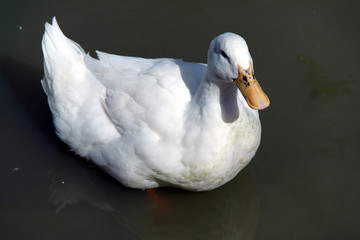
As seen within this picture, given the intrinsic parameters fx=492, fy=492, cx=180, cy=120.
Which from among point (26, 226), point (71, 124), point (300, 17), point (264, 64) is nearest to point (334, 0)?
point (300, 17)

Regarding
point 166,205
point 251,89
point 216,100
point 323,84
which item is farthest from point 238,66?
point 323,84

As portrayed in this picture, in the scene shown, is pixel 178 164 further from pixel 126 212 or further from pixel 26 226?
pixel 26 226

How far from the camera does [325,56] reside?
5215 millimetres

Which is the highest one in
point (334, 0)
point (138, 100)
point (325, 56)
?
point (334, 0)

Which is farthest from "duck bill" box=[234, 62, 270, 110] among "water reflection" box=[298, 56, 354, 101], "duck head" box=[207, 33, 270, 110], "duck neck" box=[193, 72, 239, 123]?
"water reflection" box=[298, 56, 354, 101]

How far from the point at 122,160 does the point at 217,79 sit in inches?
43.0

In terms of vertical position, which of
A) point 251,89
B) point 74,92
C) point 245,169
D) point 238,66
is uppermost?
point 238,66

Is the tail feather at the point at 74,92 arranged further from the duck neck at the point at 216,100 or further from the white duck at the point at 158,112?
the duck neck at the point at 216,100

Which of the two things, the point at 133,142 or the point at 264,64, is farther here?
the point at 264,64

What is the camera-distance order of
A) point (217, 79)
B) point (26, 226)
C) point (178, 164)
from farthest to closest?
point (26, 226)
point (178, 164)
point (217, 79)

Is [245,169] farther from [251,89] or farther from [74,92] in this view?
[74,92]

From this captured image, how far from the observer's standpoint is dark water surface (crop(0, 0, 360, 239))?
4168 mm

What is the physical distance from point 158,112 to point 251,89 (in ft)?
2.66

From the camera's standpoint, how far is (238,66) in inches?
132
